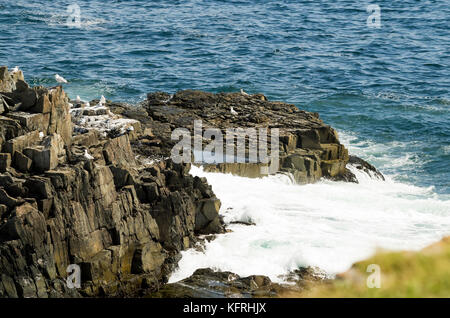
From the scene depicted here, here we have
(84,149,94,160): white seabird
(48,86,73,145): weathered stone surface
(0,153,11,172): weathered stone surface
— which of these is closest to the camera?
(0,153,11,172): weathered stone surface

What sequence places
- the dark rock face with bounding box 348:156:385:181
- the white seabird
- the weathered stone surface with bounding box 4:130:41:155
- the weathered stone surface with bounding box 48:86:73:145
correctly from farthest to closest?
the dark rock face with bounding box 348:156:385:181 < the weathered stone surface with bounding box 48:86:73:145 < the white seabird < the weathered stone surface with bounding box 4:130:41:155

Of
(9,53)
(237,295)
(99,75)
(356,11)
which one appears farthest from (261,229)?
(356,11)

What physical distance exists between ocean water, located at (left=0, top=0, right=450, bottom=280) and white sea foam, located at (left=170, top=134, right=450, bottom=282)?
101mm

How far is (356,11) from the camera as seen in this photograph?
107 metres

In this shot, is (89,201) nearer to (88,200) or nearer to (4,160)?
(88,200)

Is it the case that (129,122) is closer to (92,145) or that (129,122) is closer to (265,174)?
(92,145)

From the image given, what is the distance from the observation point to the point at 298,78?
77.7 metres

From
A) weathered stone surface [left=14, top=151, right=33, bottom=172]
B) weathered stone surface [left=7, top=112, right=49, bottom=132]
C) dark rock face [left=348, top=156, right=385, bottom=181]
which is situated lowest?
dark rock face [left=348, top=156, right=385, bottom=181]

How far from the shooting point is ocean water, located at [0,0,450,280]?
41.7 meters

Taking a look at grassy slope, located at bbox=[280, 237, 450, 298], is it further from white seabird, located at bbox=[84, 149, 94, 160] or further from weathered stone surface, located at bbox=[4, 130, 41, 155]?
weathered stone surface, located at bbox=[4, 130, 41, 155]

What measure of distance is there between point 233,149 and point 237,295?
16605mm

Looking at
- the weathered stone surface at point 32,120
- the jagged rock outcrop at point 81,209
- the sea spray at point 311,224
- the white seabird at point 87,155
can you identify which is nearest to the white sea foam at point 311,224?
the sea spray at point 311,224

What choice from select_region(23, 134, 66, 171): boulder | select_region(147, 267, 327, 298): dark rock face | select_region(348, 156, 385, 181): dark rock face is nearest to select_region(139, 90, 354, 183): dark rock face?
select_region(348, 156, 385, 181): dark rock face

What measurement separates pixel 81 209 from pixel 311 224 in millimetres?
13945
